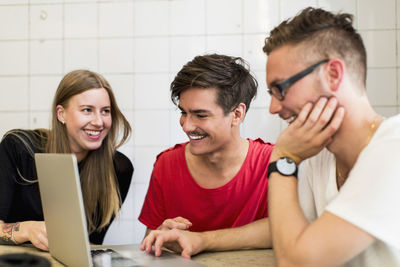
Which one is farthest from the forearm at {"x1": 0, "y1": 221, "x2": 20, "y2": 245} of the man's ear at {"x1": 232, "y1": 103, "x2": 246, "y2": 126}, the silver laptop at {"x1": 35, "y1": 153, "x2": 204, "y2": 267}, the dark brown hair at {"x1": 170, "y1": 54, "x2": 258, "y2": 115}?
the man's ear at {"x1": 232, "y1": 103, "x2": 246, "y2": 126}

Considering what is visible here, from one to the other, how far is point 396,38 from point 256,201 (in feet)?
4.22

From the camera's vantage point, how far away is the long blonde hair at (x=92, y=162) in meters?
1.76

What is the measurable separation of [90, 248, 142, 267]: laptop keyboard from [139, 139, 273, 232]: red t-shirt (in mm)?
572

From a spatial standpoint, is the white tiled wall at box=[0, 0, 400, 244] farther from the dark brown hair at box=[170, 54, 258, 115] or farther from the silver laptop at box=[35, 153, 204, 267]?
the silver laptop at box=[35, 153, 204, 267]

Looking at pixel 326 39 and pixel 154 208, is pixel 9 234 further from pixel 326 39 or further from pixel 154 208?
pixel 326 39

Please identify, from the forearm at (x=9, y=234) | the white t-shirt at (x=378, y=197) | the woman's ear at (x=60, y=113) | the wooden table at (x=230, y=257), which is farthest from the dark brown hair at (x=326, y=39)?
the woman's ear at (x=60, y=113)

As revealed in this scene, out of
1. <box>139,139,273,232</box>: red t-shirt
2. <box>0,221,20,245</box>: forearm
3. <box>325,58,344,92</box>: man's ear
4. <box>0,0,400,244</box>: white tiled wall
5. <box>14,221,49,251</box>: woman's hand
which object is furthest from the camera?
<box>0,0,400,244</box>: white tiled wall

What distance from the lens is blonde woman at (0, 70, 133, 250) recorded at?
5.59 feet

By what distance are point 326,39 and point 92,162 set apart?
118 centimetres

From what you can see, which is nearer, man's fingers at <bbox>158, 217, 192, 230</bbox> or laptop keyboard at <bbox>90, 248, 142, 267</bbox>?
laptop keyboard at <bbox>90, 248, 142, 267</bbox>

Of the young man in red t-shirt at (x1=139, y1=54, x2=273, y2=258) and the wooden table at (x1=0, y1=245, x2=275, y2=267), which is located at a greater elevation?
the young man in red t-shirt at (x1=139, y1=54, x2=273, y2=258)

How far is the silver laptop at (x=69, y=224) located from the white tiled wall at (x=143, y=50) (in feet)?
4.04

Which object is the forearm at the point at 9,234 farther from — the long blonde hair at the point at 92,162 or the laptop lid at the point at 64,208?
the long blonde hair at the point at 92,162

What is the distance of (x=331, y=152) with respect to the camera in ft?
3.59
